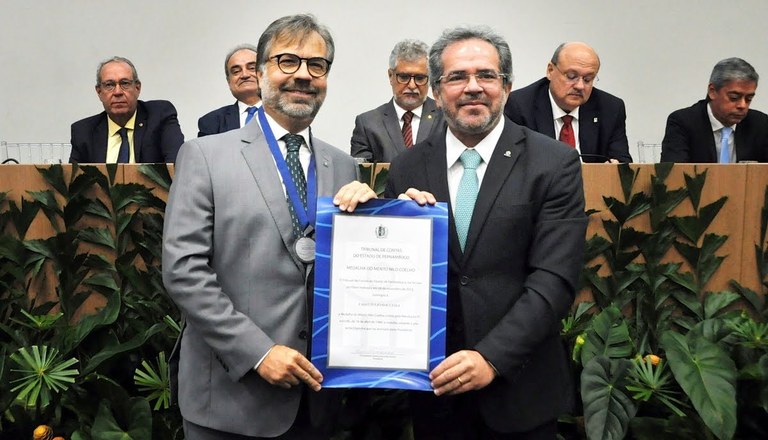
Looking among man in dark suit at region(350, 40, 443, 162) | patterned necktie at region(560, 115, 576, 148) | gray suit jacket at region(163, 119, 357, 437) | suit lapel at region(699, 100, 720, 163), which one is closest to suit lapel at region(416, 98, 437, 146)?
man in dark suit at region(350, 40, 443, 162)

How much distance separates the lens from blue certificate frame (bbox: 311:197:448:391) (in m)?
1.86

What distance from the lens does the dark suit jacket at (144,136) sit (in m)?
4.33

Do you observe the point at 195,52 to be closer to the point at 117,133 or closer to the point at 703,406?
the point at 117,133

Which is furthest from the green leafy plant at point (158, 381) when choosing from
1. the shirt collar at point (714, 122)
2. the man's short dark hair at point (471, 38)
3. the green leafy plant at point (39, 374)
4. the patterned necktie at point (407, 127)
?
the shirt collar at point (714, 122)

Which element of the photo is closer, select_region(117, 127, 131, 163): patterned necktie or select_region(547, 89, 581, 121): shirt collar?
select_region(547, 89, 581, 121): shirt collar

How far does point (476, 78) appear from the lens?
2.01 m

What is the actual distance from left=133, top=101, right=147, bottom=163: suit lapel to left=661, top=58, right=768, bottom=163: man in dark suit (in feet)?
9.10

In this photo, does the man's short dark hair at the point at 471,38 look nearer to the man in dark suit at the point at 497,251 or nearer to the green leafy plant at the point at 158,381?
the man in dark suit at the point at 497,251

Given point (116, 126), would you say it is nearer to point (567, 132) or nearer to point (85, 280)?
point (85, 280)

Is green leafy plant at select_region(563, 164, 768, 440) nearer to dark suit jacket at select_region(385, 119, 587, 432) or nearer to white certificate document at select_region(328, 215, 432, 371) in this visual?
dark suit jacket at select_region(385, 119, 587, 432)

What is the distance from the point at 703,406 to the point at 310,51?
154 cm

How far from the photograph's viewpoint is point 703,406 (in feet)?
7.98

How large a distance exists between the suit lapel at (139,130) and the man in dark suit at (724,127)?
2.77m

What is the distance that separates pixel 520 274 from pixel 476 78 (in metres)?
0.49
